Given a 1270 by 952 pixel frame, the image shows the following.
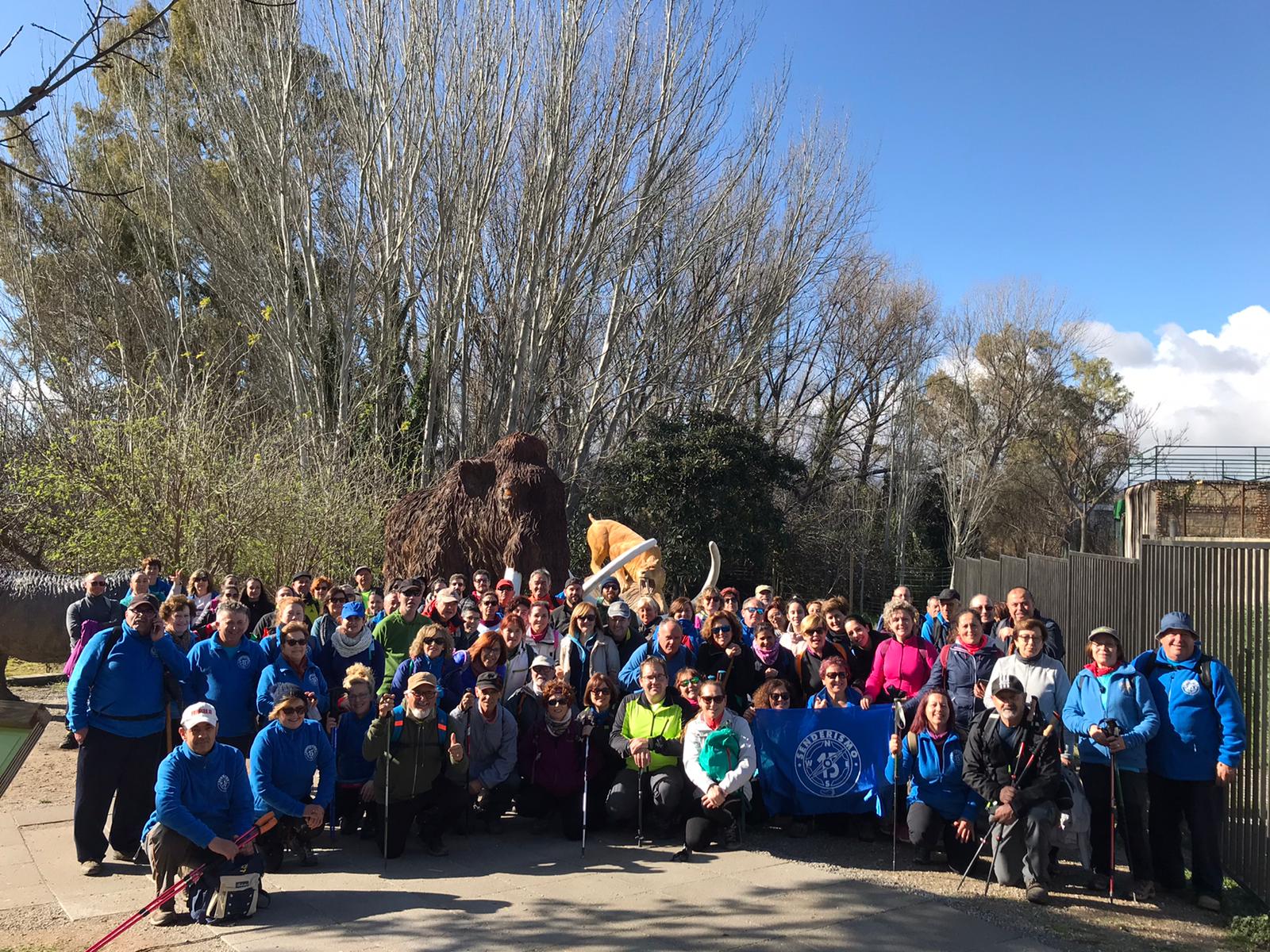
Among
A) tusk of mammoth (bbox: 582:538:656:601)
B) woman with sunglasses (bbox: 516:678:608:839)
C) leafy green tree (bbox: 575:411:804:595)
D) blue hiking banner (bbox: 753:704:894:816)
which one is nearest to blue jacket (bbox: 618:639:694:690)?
woman with sunglasses (bbox: 516:678:608:839)

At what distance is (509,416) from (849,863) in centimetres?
1622

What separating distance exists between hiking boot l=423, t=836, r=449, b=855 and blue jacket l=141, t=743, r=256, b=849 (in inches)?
52.5

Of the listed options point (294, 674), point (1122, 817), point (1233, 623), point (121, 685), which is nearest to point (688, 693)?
point (294, 674)

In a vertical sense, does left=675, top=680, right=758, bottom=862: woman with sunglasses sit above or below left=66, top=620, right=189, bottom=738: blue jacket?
below

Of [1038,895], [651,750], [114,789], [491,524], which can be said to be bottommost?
[1038,895]

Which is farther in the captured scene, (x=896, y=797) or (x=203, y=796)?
(x=896, y=797)

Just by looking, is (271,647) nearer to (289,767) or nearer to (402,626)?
(289,767)

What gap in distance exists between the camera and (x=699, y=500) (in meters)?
22.5

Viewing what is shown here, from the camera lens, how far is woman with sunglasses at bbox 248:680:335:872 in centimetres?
588

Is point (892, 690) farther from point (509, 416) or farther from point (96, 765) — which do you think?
point (509, 416)

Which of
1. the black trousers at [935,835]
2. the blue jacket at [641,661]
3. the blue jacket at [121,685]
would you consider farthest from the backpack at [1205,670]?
the blue jacket at [121,685]

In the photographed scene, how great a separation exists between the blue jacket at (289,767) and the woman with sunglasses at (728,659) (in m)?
2.93

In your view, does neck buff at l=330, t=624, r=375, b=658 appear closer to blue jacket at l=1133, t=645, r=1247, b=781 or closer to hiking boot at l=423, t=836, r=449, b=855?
hiking boot at l=423, t=836, r=449, b=855

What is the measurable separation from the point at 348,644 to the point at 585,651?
180 cm
